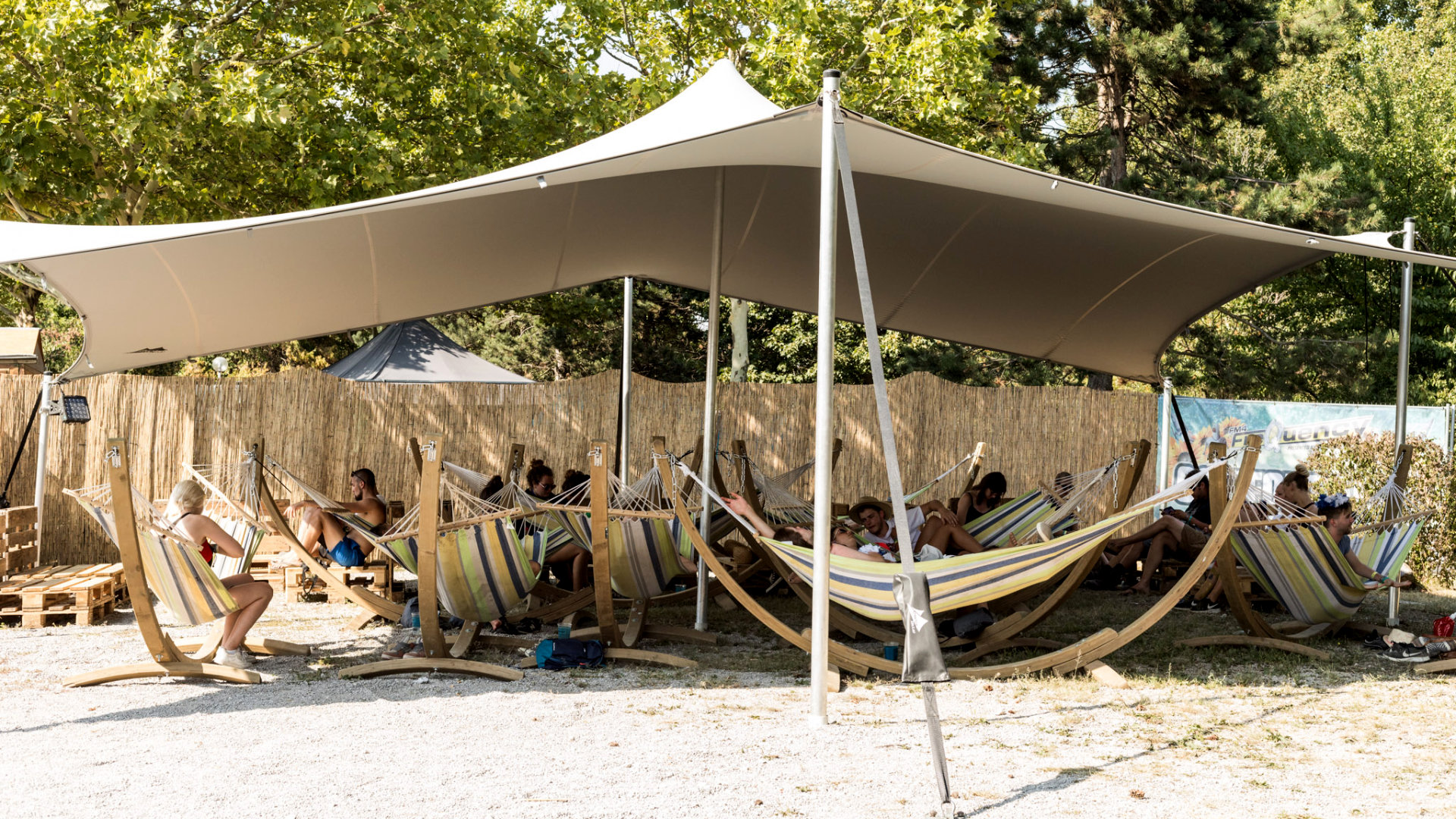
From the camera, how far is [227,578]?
4.62 m

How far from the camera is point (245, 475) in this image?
19.1 feet

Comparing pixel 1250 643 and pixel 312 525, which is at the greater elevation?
pixel 312 525

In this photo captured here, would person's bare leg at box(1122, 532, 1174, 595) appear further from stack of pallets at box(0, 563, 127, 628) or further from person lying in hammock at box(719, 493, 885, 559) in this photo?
stack of pallets at box(0, 563, 127, 628)

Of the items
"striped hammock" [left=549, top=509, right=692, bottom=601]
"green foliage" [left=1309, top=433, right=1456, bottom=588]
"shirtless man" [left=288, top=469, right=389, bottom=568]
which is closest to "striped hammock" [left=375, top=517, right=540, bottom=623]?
"striped hammock" [left=549, top=509, right=692, bottom=601]

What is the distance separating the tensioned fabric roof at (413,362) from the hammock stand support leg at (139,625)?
503 cm

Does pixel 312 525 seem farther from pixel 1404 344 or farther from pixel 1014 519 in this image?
pixel 1404 344

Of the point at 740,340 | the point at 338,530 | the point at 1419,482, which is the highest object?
the point at 740,340

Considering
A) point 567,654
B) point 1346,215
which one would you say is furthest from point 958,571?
point 1346,215

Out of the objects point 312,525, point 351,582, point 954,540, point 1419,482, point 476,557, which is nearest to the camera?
point 476,557

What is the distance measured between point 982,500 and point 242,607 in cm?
386

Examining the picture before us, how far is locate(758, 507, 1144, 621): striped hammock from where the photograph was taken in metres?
4.02

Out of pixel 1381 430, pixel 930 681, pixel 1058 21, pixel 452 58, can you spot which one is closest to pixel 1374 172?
pixel 1058 21

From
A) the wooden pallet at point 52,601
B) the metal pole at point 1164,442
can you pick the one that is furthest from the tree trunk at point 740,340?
the wooden pallet at point 52,601

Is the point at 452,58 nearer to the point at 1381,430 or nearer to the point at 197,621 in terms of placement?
the point at 197,621
